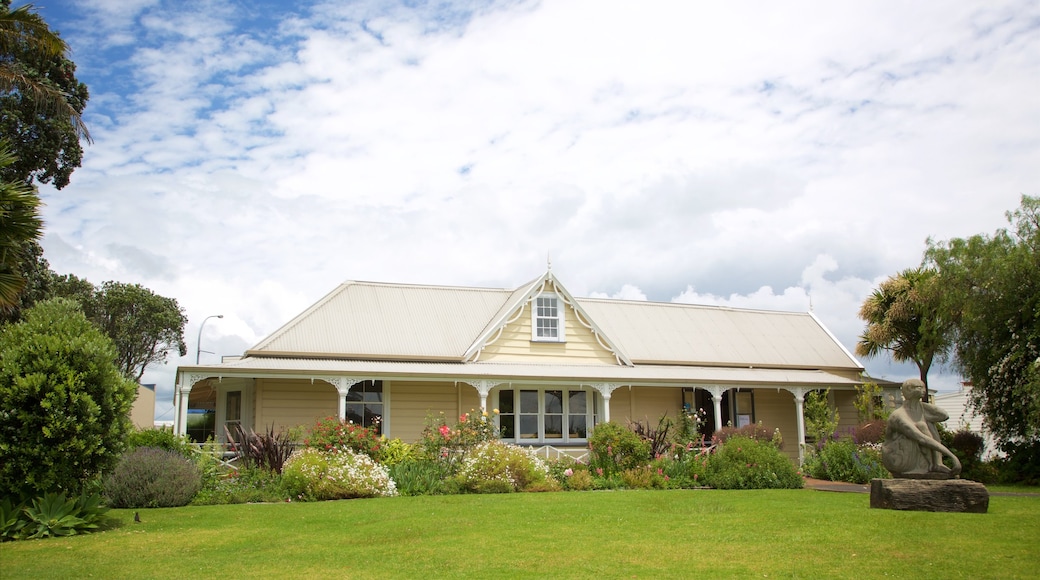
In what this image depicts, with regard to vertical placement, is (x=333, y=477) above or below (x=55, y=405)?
below

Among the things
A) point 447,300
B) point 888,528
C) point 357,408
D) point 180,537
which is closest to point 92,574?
point 180,537

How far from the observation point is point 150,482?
15211 millimetres

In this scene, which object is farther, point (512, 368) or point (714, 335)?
point (714, 335)

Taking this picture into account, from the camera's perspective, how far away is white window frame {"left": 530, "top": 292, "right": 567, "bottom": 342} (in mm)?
26234

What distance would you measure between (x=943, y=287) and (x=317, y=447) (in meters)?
17.5

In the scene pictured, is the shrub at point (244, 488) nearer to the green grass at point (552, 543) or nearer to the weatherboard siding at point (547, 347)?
the green grass at point (552, 543)

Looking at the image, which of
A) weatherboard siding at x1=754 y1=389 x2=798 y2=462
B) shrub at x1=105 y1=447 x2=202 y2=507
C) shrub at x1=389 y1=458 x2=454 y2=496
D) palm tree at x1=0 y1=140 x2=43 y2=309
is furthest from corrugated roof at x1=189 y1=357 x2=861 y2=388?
palm tree at x1=0 y1=140 x2=43 y2=309

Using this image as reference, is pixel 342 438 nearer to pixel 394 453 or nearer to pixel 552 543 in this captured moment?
pixel 394 453

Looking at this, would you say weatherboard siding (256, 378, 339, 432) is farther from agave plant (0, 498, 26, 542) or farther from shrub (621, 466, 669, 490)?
agave plant (0, 498, 26, 542)

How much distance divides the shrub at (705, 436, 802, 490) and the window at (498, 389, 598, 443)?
22.0 feet

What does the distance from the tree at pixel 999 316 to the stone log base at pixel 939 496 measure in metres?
8.98

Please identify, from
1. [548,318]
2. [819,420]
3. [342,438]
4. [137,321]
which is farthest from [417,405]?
[137,321]

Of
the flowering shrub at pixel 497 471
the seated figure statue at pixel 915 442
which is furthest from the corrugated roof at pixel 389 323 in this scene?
the seated figure statue at pixel 915 442

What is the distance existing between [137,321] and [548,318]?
1385 inches
